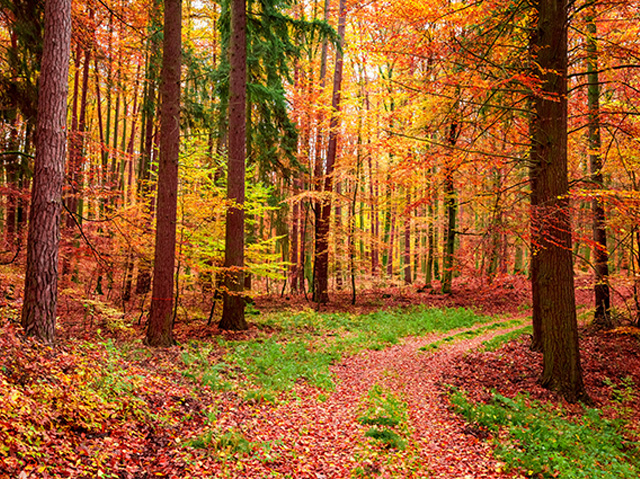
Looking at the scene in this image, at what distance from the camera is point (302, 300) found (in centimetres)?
1719

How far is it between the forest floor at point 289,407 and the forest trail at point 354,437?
26mm

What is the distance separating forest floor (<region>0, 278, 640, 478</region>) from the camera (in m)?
4.20

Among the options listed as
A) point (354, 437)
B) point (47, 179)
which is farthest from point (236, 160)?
point (354, 437)

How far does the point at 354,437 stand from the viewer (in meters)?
5.57

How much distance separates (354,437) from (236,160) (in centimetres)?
803

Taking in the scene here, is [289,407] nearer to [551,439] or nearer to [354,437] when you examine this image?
[354,437]

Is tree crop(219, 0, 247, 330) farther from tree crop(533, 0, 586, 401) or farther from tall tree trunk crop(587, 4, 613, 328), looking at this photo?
tall tree trunk crop(587, 4, 613, 328)

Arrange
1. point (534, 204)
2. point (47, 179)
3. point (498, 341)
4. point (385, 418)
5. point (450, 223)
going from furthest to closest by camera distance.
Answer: point (450, 223) < point (498, 341) < point (534, 204) < point (385, 418) < point (47, 179)

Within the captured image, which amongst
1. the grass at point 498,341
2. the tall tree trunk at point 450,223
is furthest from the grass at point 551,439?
the tall tree trunk at point 450,223

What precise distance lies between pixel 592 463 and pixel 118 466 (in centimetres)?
596

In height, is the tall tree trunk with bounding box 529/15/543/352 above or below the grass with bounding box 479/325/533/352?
above

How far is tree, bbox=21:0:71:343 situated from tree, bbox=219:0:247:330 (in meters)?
5.28

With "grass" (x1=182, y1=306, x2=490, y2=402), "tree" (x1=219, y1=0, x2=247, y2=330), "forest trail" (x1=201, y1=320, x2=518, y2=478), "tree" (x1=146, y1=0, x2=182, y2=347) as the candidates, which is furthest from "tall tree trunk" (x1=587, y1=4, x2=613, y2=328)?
"tree" (x1=146, y1=0, x2=182, y2=347)

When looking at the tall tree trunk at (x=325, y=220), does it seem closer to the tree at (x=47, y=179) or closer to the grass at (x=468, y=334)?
the grass at (x=468, y=334)
